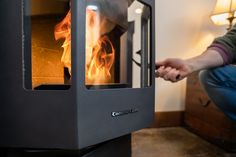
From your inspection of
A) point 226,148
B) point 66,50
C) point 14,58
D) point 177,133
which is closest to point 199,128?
point 177,133

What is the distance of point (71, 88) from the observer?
21.0 inches

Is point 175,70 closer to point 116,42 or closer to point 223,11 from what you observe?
point 116,42

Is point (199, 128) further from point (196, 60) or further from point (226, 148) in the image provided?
point (196, 60)

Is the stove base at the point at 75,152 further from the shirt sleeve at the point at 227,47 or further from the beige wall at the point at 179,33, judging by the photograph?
the beige wall at the point at 179,33

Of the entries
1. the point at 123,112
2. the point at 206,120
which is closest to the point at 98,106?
the point at 123,112

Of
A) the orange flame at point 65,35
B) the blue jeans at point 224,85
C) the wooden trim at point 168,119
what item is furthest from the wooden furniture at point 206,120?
the orange flame at point 65,35

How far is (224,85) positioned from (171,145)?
1.65ft

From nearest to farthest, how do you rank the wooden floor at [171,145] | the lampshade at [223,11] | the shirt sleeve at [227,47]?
the shirt sleeve at [227,47]
the wooden floor at [171,145]
the lampshade at [223,11]

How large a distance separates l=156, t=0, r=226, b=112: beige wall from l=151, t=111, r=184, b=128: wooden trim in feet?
0.10

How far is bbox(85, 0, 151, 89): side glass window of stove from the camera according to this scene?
0.65 m

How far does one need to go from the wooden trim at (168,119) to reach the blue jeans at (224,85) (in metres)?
0.68

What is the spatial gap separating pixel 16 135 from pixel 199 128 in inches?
42.2

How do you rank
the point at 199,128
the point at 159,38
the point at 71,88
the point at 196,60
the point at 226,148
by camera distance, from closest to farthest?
the point at 71,88 < the point at 196,60 < the point at 226,148 < the point at 199,128 < the point at 159,38

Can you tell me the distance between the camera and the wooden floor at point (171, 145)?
40.3 inches
